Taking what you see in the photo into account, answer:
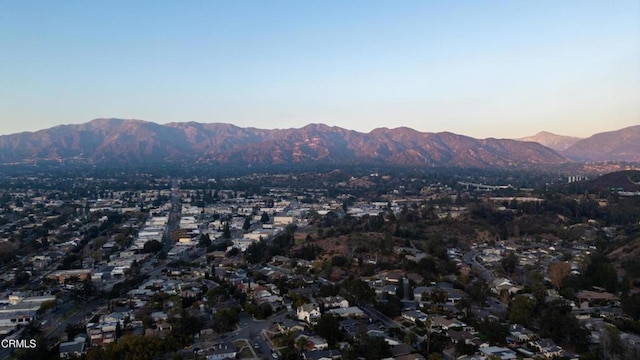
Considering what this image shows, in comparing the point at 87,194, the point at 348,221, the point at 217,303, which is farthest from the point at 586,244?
the point at 87,194

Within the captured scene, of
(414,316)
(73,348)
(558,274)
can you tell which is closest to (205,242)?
(73,348)

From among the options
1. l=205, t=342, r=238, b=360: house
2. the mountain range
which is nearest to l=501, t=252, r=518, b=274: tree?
l=205, t=342, r=238, b=360: house

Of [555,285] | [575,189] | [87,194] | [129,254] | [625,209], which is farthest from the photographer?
[87,194]

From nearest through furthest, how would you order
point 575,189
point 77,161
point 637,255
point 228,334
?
point 228,334 → point 637,255 → point 575,189 → point 77,161

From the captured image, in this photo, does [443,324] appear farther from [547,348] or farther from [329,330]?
[329,330]

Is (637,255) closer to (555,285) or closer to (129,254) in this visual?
(555,285)

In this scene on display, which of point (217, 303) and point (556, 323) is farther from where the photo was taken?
point (217, 303)

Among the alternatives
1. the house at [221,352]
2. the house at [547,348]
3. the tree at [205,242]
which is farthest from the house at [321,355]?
the tree at [205,242]

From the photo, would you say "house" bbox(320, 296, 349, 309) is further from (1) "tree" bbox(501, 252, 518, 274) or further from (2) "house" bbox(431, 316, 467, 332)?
(1) "tree" bbox(501, 252, 518, 274)
